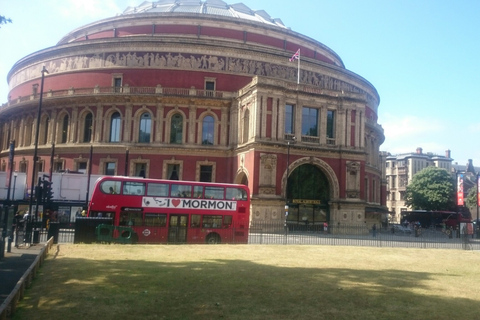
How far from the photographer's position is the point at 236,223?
27047 mm

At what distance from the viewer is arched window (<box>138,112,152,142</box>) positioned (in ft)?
147

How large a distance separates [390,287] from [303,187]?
2868 centimetres

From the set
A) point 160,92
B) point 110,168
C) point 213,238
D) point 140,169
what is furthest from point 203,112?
point 213,238

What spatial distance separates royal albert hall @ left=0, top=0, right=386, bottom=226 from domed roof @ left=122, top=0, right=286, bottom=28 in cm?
269

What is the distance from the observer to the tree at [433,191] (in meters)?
73.8

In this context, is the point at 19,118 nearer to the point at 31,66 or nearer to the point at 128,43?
the point at 31,66

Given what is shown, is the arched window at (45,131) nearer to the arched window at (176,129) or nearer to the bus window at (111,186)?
the arched window at (176,129)

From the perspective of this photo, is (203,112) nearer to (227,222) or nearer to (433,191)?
(227,222)

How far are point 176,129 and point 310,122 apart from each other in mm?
13072

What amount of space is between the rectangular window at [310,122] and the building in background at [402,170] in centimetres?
5934

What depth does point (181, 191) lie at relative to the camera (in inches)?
1045

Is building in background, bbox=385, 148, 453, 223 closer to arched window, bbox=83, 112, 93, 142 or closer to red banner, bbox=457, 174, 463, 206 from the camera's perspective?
red banner, bbox=457, 174, 463, 206

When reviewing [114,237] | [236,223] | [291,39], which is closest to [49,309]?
[114,237]

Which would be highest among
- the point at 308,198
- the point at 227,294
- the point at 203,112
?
the point at 203,112
